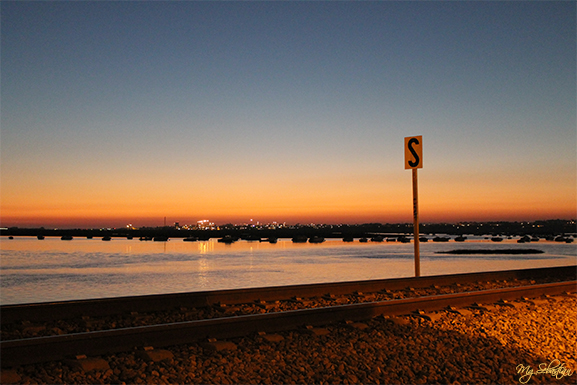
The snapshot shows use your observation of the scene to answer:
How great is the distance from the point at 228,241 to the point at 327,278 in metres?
79.4

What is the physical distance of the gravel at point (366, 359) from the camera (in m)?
6.12

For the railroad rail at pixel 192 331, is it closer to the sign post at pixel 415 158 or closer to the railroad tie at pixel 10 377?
the railroad tie at pixel 10 377

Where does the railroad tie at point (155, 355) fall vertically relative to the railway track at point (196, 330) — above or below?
below

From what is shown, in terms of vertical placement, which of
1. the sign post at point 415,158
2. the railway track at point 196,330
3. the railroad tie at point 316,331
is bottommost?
the railroad tie at point 316,331

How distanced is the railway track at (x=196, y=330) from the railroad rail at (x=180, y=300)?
10.3 feet

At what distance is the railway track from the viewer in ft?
20.5

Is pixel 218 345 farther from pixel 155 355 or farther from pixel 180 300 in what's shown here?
pixel 180 300

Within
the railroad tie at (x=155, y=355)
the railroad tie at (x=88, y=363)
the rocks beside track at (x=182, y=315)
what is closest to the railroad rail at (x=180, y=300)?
the rocks beside track at (x=182, y=315)

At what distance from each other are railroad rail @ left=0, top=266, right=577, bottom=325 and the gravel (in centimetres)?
346

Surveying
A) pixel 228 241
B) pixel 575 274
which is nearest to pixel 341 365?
pixel 575 274

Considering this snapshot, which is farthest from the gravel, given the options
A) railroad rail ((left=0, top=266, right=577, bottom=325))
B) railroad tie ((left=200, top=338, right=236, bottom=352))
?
railroad rail ((left=0, top=266, right=577, bottom=325))

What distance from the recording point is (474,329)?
28.7ft

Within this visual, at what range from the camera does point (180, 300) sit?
10969 millimetres

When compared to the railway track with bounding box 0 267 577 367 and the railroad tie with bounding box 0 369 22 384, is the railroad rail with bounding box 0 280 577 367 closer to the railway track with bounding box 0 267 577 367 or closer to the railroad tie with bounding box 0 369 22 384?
the railway track with bounding box 0 267 577 367
